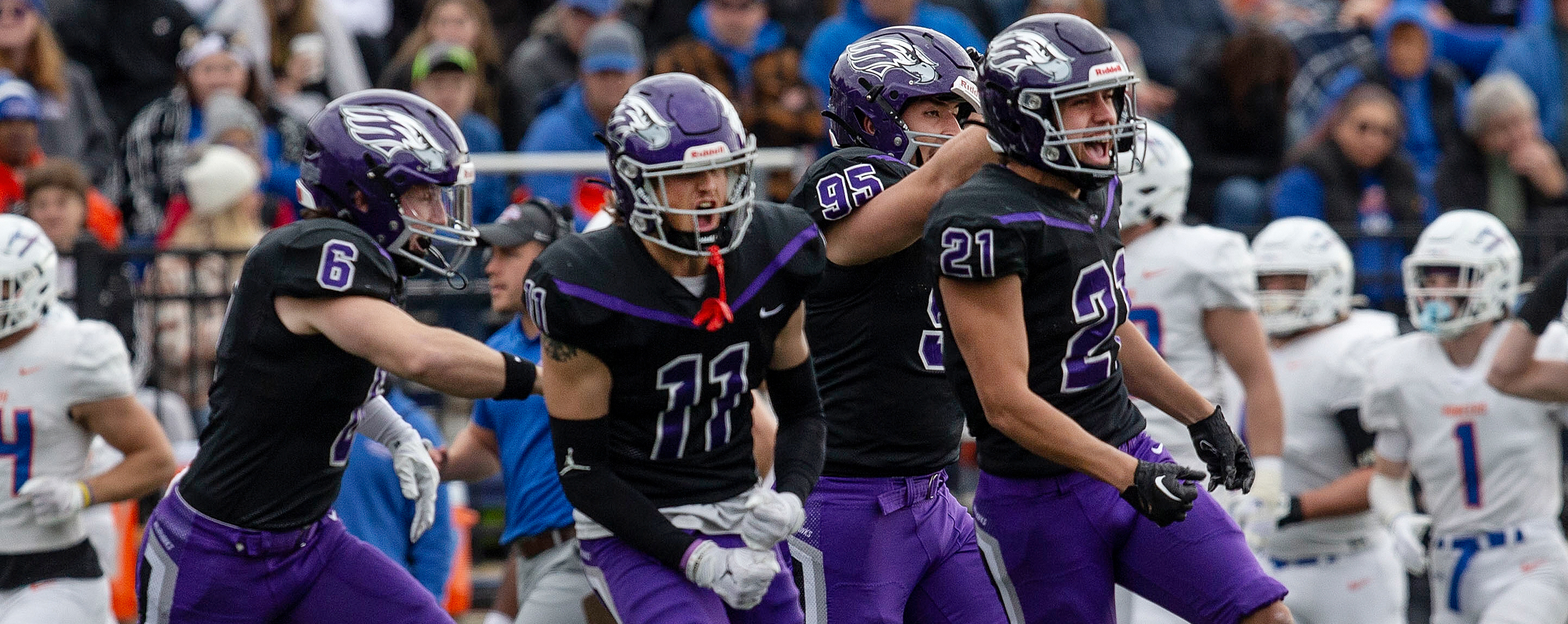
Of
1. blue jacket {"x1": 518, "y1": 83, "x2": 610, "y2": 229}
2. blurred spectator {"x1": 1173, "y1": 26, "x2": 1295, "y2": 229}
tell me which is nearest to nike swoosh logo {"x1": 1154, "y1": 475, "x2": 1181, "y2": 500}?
blue jacket {"x1": 518, "y1": 83, "x2": 610, "y2": 229}

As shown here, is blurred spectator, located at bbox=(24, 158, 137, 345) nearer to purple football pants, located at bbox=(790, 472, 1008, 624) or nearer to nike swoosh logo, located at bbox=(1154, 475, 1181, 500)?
purple football pants, located at bbox=(790, 472, 1008, 624)

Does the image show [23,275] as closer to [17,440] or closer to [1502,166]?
[17,440]

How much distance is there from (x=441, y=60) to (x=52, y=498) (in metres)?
4.30

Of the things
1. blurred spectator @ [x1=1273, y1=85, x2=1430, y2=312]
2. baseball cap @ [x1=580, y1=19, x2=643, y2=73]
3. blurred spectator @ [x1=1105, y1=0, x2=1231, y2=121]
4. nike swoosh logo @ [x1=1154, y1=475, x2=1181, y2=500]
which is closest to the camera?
nike swoosh logo @ [x1=1154, y1=475, x2=1181, y2=500]

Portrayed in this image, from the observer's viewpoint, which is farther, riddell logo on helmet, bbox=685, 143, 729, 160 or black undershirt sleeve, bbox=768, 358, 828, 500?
black undershirt sleeve, bbox=768, 358, 828, 500

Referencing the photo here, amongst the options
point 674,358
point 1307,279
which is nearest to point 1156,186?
point 1307,279

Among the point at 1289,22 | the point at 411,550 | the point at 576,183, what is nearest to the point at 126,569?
the point at 411,550

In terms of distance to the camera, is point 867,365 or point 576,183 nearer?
point 867,365

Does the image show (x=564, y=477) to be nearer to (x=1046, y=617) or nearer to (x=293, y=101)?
(x=1046, y=617)

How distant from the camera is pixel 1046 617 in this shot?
4980 mm

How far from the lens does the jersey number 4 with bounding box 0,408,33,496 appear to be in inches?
254

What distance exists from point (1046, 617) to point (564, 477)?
1347mm

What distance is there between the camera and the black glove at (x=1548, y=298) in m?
→ 6.75

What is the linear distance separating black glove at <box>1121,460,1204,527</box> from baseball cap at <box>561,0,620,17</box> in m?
6.70
